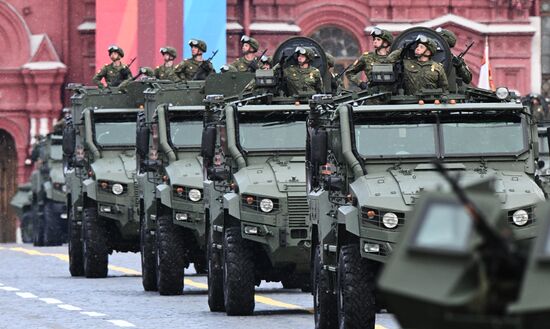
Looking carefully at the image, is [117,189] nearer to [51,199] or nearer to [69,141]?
[69,141]

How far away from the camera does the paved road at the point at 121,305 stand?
17.7 meters

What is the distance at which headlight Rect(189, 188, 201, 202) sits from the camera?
72.7 feet

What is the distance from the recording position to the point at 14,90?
58219mm

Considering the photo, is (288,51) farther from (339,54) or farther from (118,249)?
(339,54)

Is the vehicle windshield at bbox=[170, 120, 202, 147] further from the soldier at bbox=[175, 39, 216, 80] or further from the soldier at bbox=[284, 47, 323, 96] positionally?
the soldier at bbox=[175, 39, 216, 80]

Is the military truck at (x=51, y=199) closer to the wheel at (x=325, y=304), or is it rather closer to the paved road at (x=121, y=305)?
the paved road at (x=121, y=305)

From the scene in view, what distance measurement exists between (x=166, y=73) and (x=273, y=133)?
9.22 m

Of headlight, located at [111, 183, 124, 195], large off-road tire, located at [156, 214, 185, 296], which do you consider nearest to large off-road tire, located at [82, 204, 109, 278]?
headlight, located at [111, 183, 124, 195]

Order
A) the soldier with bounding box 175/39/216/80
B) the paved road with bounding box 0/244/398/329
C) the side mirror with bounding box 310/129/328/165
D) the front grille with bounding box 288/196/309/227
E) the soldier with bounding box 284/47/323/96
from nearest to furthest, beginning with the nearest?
the side mirror with bounding box 310/129/328/165 < the paved road with bounding box 0/244/398/329 < the front grille with bounding box 288/196/309/227 < the soldier with bounding box 284/47/323/96 < the soldier with bounding box 175/39/216/80

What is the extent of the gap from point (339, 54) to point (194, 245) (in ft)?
111

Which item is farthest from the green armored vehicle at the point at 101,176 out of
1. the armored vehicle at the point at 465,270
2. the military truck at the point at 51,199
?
the armored vehicle at the point at 465,270

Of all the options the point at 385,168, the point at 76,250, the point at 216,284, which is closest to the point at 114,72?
the point at 76,250

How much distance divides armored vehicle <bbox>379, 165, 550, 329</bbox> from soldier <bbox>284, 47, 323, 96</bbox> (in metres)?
13.1

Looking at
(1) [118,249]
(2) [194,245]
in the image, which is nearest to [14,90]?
(1) [118,249]
